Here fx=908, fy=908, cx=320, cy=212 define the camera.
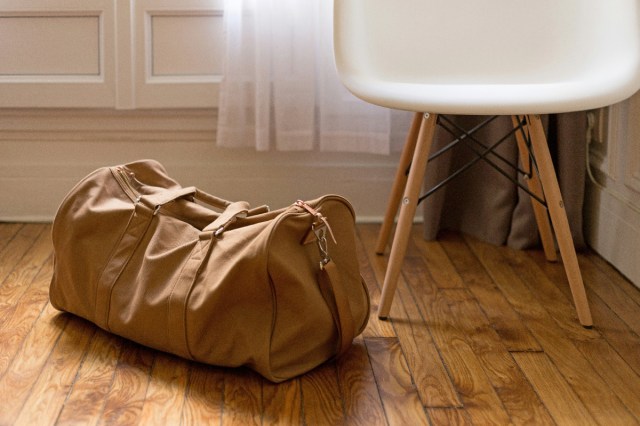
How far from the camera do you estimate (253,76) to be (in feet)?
7.44

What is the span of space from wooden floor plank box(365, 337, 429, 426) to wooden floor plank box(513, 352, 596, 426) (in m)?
0.20

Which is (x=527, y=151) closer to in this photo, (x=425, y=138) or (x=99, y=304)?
(x=425, y=138)

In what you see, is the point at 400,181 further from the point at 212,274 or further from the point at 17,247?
the point at 17,247

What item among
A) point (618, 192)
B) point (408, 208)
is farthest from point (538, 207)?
point (408, 208)

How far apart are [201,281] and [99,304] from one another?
229 millimetres

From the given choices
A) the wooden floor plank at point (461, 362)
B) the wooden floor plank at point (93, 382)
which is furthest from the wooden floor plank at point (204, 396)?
the wooden floor plank at point (461, 362)

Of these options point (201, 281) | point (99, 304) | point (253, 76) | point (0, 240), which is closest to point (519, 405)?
point (201, 281)

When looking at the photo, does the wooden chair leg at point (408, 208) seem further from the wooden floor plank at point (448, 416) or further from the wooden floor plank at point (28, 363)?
the wooden floor plank at point (28, 363)

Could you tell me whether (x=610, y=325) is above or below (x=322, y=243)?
below

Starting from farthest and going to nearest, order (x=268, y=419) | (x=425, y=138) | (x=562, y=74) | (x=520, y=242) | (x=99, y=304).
→ 1. (x=520, y=242)
2. (x=562, y=74)
3. (x=425, y=138)
4. (x=99, y=304)
5. (x=268, y=419)

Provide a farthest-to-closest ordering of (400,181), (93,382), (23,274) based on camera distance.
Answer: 1. (400,181)
2. (23,274)
3. (93,382)

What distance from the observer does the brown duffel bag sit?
1439 millimetres

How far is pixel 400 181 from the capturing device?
6.84 ft

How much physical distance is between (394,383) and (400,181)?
71 centimetres
